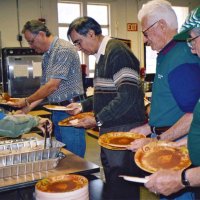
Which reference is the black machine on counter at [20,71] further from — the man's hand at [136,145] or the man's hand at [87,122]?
the man's hand at [136,145]

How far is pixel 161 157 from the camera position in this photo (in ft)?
4.91

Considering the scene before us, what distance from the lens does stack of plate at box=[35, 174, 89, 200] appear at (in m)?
1.18

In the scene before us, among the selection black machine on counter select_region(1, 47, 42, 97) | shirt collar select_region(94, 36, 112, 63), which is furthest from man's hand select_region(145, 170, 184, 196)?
black machine on counter select_region(1, 47, 42, 97)

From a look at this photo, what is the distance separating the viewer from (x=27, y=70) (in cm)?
557

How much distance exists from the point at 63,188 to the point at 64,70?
5.42ft

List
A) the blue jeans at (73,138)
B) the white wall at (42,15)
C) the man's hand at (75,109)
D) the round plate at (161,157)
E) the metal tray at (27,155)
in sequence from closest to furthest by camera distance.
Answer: the round plate at (161,157) → the metal tray at (27,155) → the man's hand at (75,109) → the blue jeans at (73,138) → the white wall at (42,15)

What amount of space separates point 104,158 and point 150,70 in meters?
5.51

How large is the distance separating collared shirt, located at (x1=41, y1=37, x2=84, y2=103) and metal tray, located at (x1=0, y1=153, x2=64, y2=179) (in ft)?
4.28

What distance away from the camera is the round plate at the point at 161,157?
141 cm

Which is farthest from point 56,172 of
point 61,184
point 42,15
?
point 42,15

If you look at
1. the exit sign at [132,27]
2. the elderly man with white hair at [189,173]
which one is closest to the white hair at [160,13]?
the elderly man with white hair at [189,173]

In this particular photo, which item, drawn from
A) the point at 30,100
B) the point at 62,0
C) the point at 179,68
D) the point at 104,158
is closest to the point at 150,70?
the point at 62,0

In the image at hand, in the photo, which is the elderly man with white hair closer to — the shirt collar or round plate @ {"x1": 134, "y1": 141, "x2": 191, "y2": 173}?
round plate @ {"x1": 134, "y1": 141, "x2": 191, "y2": 173}

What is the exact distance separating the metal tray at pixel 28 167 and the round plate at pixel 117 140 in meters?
0.31
